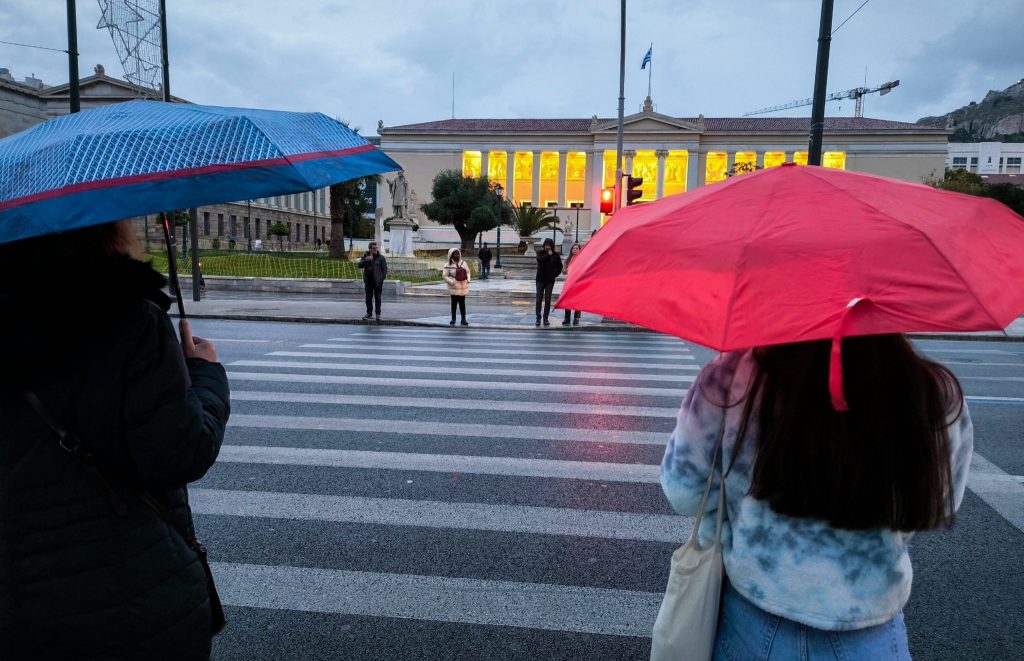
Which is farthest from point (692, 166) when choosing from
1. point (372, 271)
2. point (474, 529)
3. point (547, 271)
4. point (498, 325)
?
point (474, 529)

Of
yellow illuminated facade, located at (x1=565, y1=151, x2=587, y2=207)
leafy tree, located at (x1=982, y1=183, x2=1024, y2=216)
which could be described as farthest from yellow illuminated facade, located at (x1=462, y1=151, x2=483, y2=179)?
leafy tree, located at (x1=982, y1=183, x2=1024, y2=216)

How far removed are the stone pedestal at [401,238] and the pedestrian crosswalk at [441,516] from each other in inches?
980

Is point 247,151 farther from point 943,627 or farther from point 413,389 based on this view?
point 413,389

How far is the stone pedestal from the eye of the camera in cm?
3275

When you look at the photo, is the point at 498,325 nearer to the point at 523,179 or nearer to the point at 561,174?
the point at 561,174

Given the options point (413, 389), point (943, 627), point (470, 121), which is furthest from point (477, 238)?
point (943, 627)

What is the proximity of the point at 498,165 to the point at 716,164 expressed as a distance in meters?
21.3

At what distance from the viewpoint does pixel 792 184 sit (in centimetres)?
154

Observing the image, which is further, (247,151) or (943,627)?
(943,627)

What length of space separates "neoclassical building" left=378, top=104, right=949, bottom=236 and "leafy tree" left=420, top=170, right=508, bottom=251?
16.5ft

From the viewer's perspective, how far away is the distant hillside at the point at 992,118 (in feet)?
472

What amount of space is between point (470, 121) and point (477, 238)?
1744cm

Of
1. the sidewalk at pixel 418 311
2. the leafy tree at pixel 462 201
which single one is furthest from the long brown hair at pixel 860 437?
the leafy tree at pixel 462 201

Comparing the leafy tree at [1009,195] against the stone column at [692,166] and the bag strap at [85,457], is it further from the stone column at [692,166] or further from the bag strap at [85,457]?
the bag strap at [85,457]
